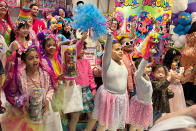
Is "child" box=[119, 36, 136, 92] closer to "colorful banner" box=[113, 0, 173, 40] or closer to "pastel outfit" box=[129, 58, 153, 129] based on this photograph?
"pastel outfit" box=[129, 58, 153, 129]

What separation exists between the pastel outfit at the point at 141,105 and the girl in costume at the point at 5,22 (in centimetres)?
194

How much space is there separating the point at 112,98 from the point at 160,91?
79 centimetres

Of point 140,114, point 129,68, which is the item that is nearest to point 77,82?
point 129,68

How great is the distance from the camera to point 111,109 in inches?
94.6

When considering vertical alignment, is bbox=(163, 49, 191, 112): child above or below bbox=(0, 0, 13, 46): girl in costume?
below

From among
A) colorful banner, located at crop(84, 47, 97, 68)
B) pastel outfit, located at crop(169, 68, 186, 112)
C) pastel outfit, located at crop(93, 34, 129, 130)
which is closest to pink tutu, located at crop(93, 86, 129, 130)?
pastel outfit, located at crop(93, 34, 129, 130)

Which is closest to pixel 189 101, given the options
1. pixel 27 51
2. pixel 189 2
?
pixel 189 2

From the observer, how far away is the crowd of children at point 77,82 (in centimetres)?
200

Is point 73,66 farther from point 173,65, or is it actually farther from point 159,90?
point 173,65

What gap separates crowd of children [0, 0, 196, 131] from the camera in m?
2.00

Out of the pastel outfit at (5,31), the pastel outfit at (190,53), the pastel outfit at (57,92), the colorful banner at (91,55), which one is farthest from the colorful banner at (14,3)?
the pastel outfit at (190,53)

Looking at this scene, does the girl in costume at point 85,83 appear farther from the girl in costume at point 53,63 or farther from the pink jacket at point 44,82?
the pink jacket at point 44,82

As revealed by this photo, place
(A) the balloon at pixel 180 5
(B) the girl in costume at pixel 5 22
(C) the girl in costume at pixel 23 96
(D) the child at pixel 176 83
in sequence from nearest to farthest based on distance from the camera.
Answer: (C) the girl in costume at pixel 23 96
(B) the girl in costume at pixel 5 22
(D) the child at pixel 176 83
(A) the balloon at pixel 180 5

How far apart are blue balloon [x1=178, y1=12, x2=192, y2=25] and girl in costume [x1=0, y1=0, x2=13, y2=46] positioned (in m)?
3.24
